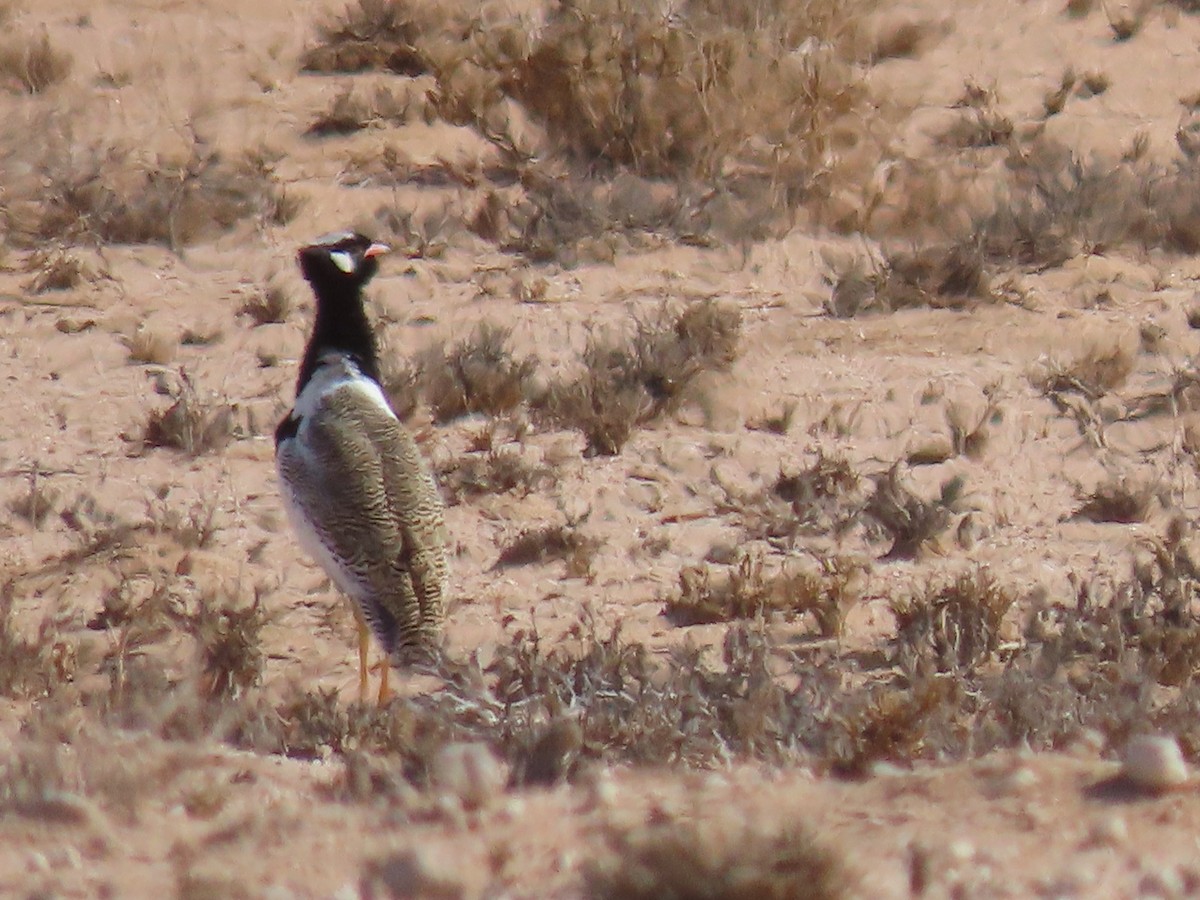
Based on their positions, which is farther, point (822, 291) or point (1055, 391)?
point (822, 291)

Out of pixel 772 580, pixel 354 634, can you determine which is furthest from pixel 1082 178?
pixel 354 634

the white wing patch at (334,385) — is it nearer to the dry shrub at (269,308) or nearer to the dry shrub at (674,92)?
the dry shrub at (269,308)

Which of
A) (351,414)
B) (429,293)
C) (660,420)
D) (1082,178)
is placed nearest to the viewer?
(351,414)

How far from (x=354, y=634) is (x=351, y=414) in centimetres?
117

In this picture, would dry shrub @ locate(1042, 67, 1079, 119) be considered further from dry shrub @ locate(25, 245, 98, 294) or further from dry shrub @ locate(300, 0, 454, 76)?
dry shrub @ locate(25, 245, 98, 294)

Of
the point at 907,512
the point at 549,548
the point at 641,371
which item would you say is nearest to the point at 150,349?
the point at 641,371

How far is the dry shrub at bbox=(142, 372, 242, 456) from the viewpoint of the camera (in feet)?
30.5

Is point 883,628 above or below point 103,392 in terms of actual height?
below

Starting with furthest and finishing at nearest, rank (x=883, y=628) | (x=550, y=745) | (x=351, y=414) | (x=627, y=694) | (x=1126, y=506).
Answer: (x=1126, y=506) → (x=883, y=628) → (x=351, y=414) → (x=627, y=694) → (x=550, y=745)

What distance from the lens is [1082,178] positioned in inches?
447

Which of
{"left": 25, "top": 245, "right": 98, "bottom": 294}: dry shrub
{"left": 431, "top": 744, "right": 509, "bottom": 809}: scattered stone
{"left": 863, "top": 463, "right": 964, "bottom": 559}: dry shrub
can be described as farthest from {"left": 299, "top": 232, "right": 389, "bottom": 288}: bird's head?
{"left": 25, "top": 245, "right": 98, "bottom": 294}: dry shrub

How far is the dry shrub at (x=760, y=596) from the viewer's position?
8.16m

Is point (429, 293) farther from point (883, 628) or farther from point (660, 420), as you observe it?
point (883, 628)

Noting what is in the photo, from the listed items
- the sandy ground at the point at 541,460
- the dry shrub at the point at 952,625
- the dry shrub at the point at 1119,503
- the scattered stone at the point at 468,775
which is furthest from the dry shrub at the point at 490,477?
the scattered stone at the point at 468,775
